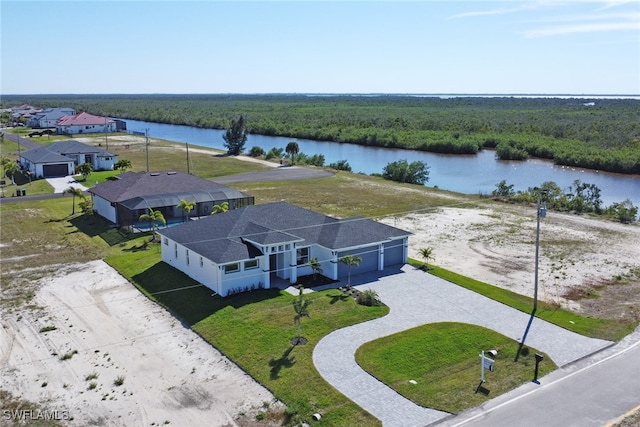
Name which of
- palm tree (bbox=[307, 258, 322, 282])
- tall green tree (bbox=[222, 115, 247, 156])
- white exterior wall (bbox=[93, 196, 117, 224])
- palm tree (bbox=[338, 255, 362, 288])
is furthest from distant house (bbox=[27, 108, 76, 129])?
palm tree (bbox=[338, 255, 362, 288])

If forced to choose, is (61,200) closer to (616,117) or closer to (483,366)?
(483,366)

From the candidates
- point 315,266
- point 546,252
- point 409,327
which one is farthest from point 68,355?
point 546,252

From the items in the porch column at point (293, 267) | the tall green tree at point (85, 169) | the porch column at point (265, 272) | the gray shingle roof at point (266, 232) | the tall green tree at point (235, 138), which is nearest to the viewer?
the porch column at point (265, 272)

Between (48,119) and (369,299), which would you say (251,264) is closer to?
(369,299)

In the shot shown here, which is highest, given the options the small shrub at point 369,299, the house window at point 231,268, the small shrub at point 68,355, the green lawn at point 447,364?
the house window at point 231,268

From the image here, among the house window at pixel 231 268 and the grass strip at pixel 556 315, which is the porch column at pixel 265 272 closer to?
the house window at pixel 231 268

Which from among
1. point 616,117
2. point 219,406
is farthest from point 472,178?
point 616,117

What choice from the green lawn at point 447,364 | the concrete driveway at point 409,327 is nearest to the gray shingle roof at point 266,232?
the concrete driveway at point 409,327
